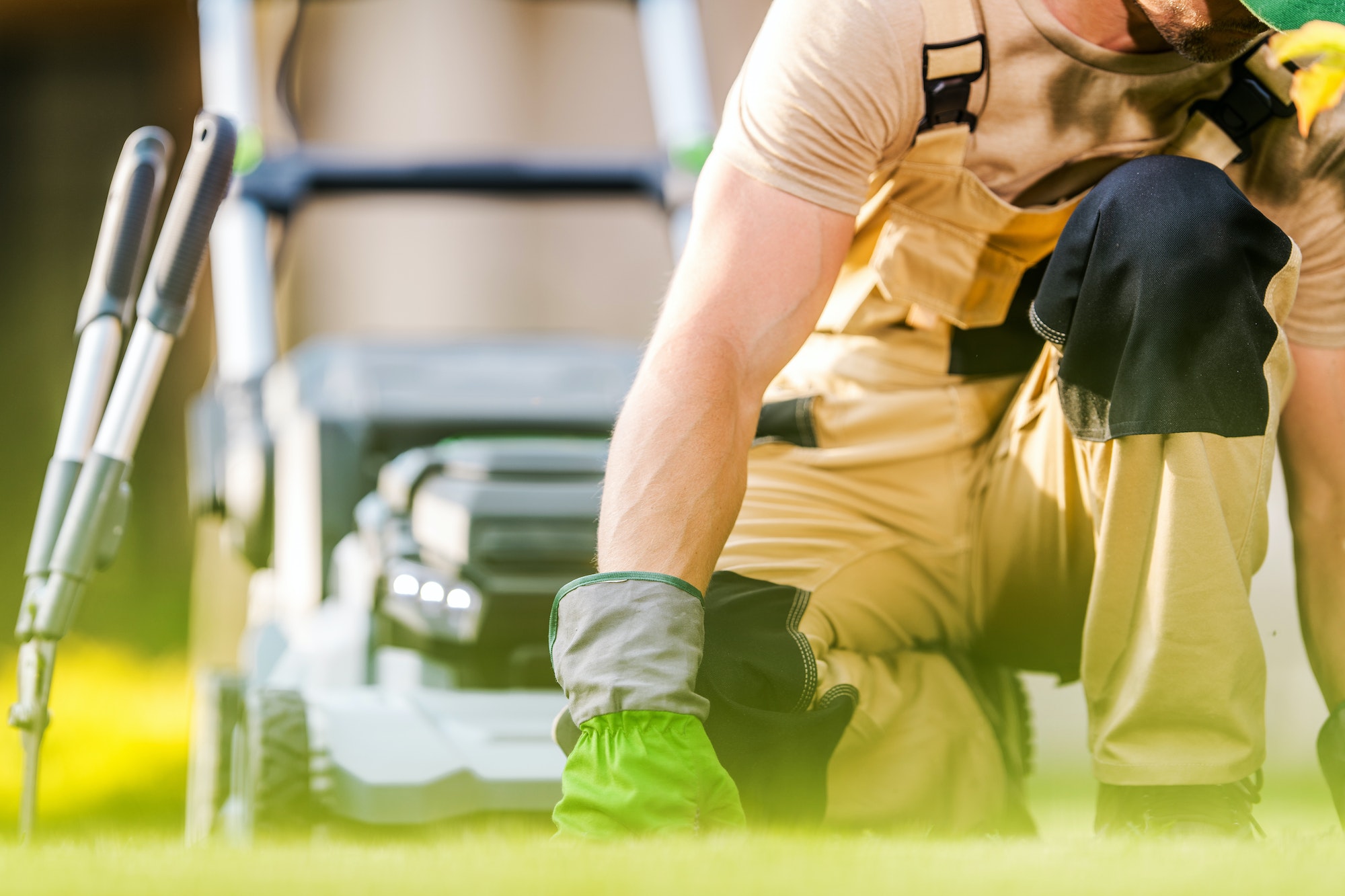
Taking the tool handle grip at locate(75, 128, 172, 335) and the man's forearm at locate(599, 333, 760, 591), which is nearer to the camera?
the man's forearm at locate(599, 333, 760, 591)

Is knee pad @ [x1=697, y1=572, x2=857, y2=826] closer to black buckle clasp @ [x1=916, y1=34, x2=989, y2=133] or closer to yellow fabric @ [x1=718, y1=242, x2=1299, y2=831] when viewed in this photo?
yellow fabric @ [x1=718, y1=242, x2=1299, y2=831]

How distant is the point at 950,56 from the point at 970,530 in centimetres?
41

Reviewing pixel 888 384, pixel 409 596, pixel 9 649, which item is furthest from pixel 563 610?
pixel 9 649

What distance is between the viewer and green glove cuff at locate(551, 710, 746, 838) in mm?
781

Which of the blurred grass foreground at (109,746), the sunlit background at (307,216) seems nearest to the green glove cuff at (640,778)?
the blurred grass foreground at (109,746)

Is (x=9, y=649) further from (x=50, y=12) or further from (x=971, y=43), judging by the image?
(x=50, y=12)

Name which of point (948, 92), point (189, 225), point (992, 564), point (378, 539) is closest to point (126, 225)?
point (189, 225)

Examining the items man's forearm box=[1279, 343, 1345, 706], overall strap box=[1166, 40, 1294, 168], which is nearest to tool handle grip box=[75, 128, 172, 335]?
overall strap box=[1166, 40, 1294, 168]

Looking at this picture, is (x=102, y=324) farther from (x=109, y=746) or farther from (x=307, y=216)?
(x=307, y=216)

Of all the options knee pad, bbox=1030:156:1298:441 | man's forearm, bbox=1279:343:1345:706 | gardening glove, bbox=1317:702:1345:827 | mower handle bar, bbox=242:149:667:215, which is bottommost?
gardening glove, bbox=1317:702:1345:827

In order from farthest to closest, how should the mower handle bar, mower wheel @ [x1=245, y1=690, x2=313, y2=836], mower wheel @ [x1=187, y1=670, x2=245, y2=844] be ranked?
the mower handle bar
mower wheel @ [x1=187, y1=670, x2=245, y2=844]
mower wheel @ [x1=245, y1=690, x2=313, y2=836]

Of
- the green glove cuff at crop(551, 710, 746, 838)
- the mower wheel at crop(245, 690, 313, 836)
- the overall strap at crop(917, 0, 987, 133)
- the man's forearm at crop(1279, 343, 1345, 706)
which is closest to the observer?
the green glove cuff at crop(551, 710, 746, 838)

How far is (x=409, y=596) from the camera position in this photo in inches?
56.1

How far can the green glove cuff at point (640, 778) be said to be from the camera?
781mm
